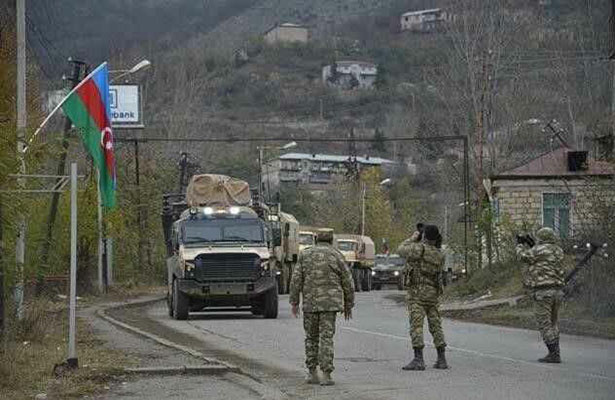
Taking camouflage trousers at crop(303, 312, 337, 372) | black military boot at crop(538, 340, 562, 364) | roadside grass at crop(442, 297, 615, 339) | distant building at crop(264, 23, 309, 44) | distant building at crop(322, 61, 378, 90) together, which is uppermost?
distant building at crop(264, 23, 309, 44)

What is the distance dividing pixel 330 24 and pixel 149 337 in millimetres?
167416

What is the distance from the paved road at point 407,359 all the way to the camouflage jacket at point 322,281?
3.25ft

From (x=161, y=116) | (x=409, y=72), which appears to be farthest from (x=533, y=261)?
(x=409, y=72)

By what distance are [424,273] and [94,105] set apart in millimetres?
7624

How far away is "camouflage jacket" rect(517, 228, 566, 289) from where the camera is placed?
58.9ft

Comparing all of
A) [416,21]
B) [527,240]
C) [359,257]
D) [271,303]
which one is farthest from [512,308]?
[416,21]

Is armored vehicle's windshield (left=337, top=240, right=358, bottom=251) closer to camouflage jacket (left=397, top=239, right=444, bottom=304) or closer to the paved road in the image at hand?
the paved road

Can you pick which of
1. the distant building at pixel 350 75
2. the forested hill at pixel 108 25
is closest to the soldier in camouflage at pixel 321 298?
the forested hill at pixel 108 25

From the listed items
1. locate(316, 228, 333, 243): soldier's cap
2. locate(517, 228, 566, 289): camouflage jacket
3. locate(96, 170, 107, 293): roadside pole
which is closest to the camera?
locate(316, 228, 333, 243): soldier's cap

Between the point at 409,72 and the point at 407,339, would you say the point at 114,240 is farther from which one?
the point at 409,72

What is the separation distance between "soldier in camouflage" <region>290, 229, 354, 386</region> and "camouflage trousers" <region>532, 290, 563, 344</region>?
3.76 metres

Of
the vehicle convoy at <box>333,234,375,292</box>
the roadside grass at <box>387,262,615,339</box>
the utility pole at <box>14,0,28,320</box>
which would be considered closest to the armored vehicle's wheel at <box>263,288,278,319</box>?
the roadside grass at <box>387,262,615,339</box>

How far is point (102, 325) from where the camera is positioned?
27.3 meters

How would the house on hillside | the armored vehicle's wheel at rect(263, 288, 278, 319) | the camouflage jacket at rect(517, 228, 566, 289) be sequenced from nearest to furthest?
the camouflage jacket at rect(517, 228, 566, 289), the armored vehicle's wheel at rect(263, 288, 278, 319), the house on hillside
